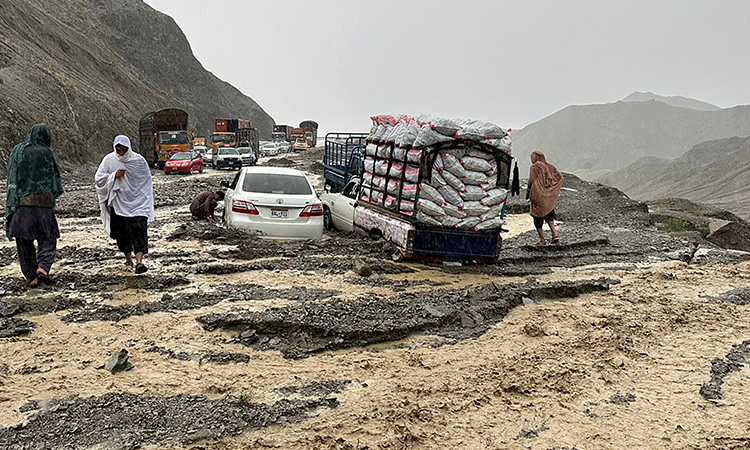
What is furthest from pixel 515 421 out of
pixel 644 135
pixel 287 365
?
pixel 644 135

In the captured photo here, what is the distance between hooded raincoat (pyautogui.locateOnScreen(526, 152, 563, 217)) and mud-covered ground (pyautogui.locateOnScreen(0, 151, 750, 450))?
1.80 m

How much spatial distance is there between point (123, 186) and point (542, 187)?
24.5ft

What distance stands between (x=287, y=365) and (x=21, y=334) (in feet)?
8.58

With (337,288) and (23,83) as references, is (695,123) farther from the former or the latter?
(337,288)

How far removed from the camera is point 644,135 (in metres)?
150

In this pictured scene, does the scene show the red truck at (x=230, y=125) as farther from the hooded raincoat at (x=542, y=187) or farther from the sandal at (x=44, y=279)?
the sandal at (x=44, y=279)

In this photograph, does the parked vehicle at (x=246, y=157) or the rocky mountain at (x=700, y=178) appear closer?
the parked vehicle at (x=246, y=157)

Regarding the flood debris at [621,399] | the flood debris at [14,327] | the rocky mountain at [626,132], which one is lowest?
the flood debris at [621,399]

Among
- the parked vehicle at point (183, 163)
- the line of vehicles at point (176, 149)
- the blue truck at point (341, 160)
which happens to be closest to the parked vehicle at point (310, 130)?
the line of vehicles at point (176, 149)

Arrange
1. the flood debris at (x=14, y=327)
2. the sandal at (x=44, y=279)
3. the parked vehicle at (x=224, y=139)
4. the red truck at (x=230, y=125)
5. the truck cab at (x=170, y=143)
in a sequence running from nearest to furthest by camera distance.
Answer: the flood debris at (x=14, y=327) → the sandal at (x=44, y=279) → the truck cab at (x=170, y=143) → the parked vehicle at (x=224, y=139) → the red truck at (x=230, y=125)

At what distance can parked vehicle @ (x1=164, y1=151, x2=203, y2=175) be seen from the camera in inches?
1254

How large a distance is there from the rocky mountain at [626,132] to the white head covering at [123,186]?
414 feet

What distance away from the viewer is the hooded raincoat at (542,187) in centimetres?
1180

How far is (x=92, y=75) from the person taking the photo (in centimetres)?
5162
